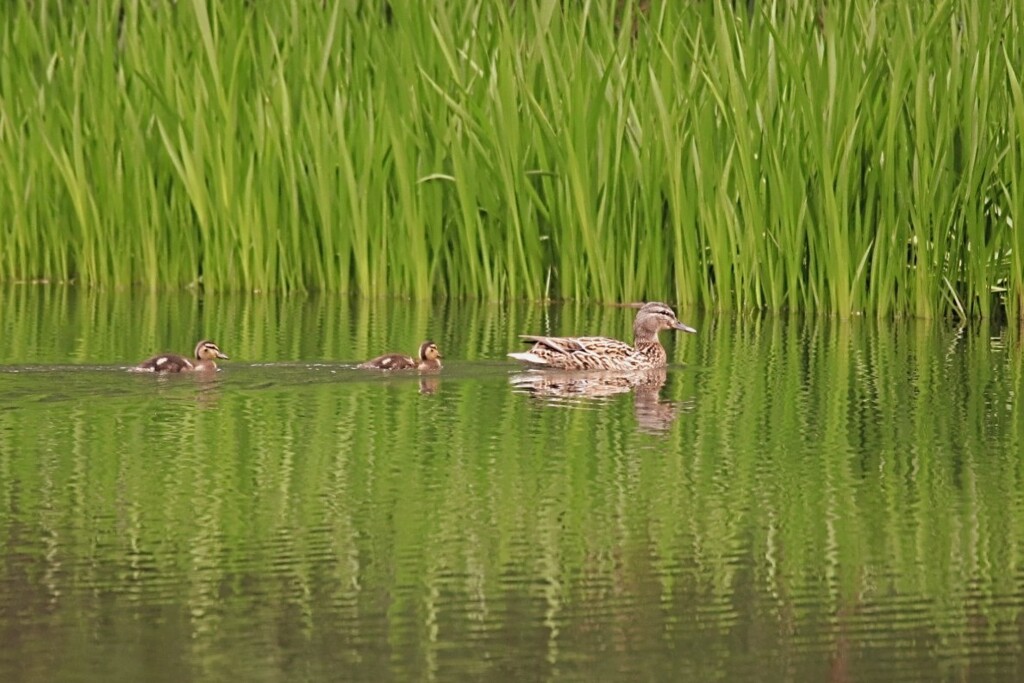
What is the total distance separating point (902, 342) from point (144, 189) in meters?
5.83

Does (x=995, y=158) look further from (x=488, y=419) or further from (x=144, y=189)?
(x=144, y=189)

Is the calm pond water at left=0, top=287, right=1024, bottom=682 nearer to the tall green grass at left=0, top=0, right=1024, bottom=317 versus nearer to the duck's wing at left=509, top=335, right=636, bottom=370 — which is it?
the duck's wing at left=509, top=335, right=636, bottom=370

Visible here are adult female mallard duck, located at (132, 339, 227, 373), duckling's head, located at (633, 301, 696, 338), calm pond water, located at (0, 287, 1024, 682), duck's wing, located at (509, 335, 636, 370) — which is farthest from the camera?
duckling's head, located at (633, 301, 696, 338)

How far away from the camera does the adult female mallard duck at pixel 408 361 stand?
407 inches

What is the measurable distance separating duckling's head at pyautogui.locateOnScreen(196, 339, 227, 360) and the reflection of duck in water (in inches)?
56.2

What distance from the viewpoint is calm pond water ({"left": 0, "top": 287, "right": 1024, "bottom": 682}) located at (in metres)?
5.21

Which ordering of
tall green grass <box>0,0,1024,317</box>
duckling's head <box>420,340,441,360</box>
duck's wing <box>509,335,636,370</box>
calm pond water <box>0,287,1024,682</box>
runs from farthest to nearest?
1. tall green grass <box>0,0,1024,317</box>
2. duck's wing <box>509,335,636,370</box>
3. duckling's head <box>420,340,441,360</box>
4. calm pond water <box>0,287,1024,682</box>

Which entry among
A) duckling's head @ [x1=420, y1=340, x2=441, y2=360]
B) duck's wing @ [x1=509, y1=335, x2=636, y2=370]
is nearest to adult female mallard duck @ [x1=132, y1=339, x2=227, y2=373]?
duckling's head @ [x1=420, y1=340, x2=441, y2=360]

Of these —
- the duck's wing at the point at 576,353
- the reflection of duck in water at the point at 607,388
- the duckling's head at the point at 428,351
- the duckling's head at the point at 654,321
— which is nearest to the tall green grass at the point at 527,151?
the duckling's head at the point at 654,321

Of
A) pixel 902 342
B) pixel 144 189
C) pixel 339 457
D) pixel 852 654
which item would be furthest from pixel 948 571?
pixel 144 189

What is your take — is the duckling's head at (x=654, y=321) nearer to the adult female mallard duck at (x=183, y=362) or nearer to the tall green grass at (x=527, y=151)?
the tall green grass at (x=527, y=151)

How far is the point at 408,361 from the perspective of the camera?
10.4 metres

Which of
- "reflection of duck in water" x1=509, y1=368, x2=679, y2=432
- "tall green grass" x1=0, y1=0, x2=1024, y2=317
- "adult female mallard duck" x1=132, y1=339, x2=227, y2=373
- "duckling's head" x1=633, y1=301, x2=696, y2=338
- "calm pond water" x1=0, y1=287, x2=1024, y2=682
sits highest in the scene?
"tall green grass" x1=0, y1=0, x2=1024, y2=317

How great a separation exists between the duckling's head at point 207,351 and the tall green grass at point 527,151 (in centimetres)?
390
